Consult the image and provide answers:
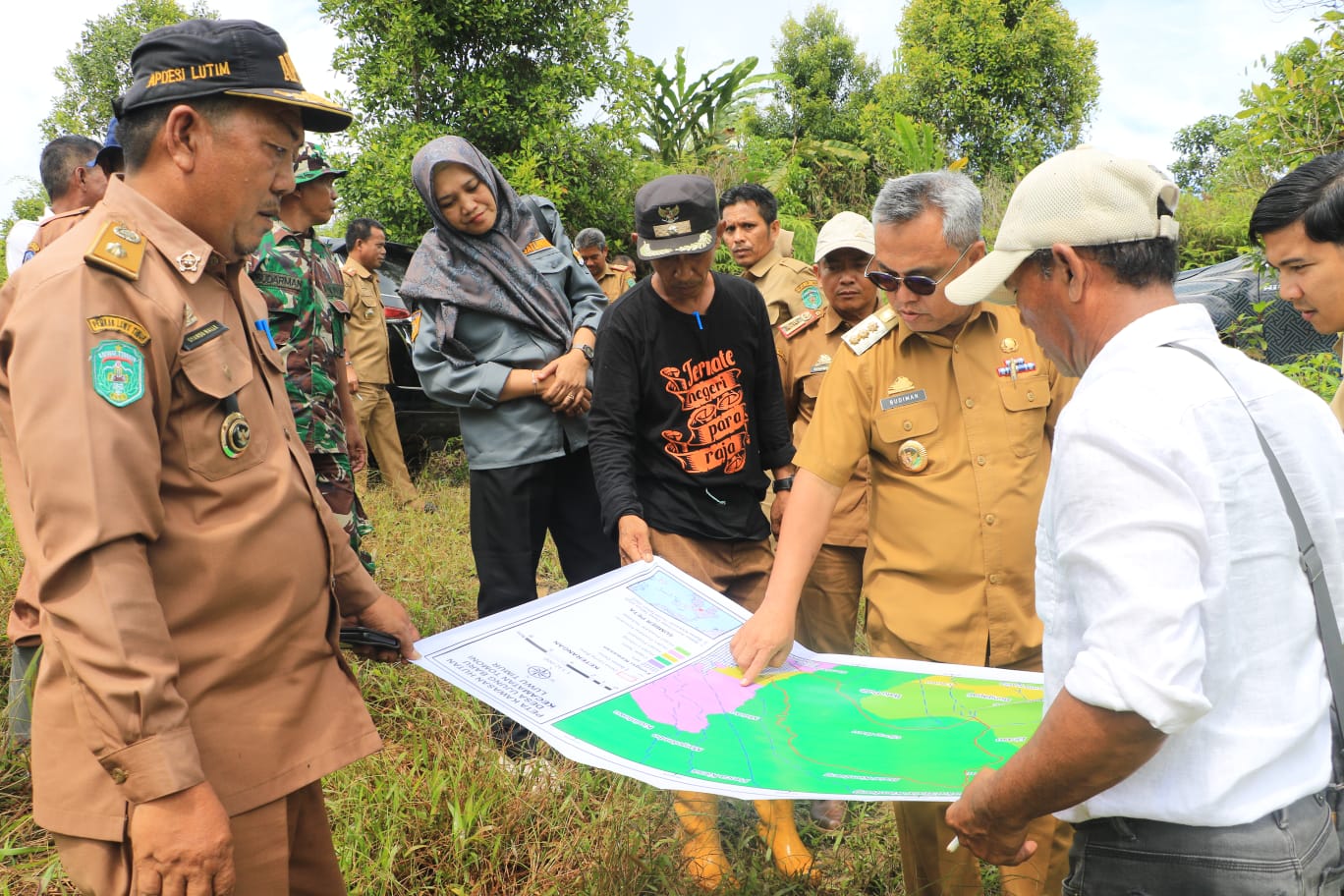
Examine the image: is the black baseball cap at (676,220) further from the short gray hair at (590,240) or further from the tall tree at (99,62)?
the tall tree at (99,62)

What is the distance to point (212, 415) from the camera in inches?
53.9

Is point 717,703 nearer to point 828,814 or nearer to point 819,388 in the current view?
point 828,814

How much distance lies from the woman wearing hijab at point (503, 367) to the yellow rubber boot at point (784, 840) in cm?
87

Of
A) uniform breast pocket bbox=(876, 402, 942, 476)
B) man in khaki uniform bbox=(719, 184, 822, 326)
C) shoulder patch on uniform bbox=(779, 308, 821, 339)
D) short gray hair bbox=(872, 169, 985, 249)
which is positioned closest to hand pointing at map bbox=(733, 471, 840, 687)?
uniform breast pocket bbox=(876, 402, 942, 476)

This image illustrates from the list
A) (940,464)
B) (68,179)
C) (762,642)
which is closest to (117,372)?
(762,642)

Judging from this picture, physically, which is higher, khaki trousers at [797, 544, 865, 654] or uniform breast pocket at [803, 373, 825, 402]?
uniform breast pocket at [803, 373, 825, 402]

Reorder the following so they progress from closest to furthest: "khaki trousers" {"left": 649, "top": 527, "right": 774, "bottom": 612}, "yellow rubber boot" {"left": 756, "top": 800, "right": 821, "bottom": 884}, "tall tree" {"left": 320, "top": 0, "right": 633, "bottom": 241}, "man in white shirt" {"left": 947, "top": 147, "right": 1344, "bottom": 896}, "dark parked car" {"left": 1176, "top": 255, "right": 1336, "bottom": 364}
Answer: "man in white shirt" {"left": 947, "top": 147, "right": 1344, "bottom": 896}
"yellow rubber boot" {"left": 756, "top": 800, "right": 821, "bottom": 884}
"khaki trousers" {"left": 649, "top": 527, "right": 774, "bottom": 612}
"dark parked car" {"left": 1176, "top": 255, "right": 1336, "bottom": 364}
"tall tree" {"left": 320, "top": 0, "right": 633, "bottom": 241}

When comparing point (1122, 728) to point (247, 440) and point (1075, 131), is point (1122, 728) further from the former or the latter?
point (1075, 131)

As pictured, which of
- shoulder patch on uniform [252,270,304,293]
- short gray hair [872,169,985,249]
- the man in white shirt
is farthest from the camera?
shoulder patch on uniform [252,270,304,293]

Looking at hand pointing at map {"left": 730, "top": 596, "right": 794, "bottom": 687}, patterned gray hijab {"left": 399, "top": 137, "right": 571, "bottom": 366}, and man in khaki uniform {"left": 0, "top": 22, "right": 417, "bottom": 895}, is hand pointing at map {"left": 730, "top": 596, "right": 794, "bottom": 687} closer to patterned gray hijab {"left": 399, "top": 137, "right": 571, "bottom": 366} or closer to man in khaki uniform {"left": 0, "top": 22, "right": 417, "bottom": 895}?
man in khaki uniform {"left": 0, "top": 22, "right": 417, "bottom": 895}

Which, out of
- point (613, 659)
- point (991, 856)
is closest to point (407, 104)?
point (613, 659)

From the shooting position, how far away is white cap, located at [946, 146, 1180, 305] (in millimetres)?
1219

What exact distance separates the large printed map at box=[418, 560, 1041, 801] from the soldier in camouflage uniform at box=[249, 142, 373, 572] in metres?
1.45

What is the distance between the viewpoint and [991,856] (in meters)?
1.26
